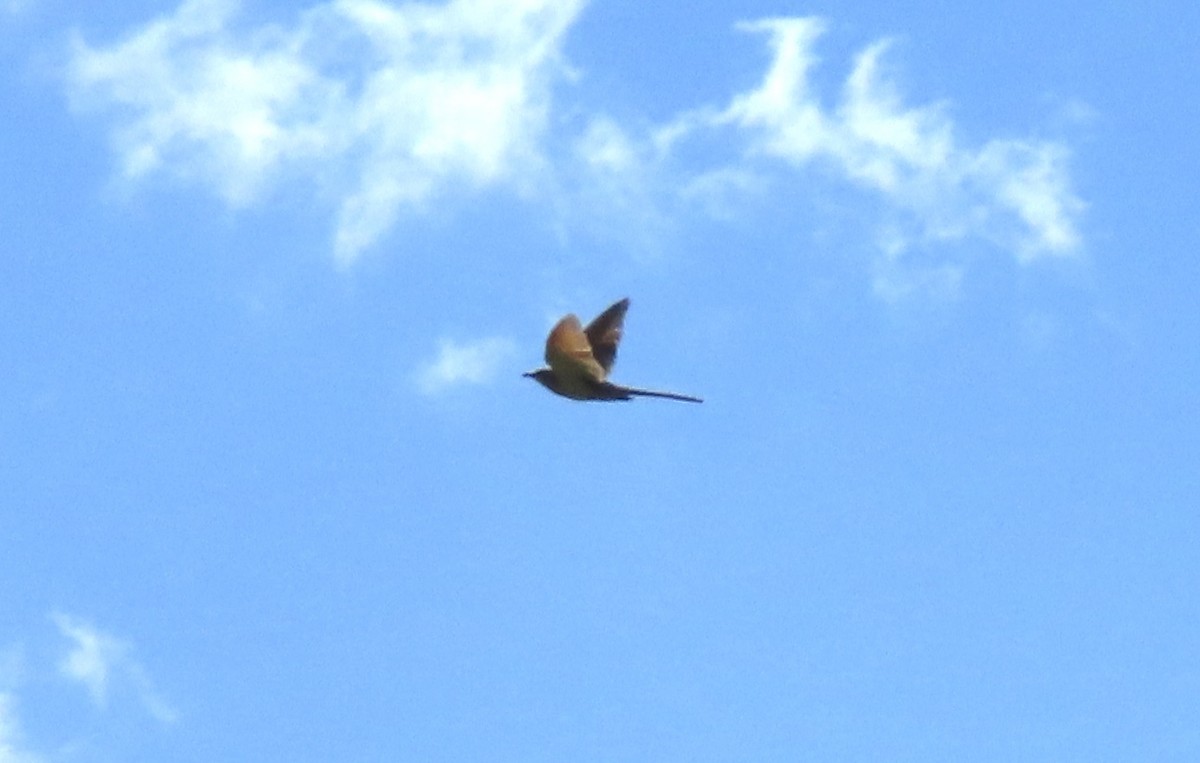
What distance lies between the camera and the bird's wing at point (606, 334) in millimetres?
37938

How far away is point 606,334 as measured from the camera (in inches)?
1495

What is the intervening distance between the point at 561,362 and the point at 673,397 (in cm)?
261

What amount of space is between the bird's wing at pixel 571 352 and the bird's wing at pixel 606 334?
0.15 metres

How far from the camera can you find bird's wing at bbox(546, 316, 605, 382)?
1471 inches

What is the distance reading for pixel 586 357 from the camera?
37.7m

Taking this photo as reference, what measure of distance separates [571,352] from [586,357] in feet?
1.07

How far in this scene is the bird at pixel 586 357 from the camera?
123ft

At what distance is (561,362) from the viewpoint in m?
37.7

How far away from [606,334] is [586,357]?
61 cm

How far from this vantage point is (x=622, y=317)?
38.1m

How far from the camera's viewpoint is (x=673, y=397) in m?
35.9

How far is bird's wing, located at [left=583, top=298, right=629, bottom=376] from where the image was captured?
124 feet

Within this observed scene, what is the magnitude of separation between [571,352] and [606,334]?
840mm

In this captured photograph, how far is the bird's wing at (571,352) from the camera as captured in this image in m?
37.4
